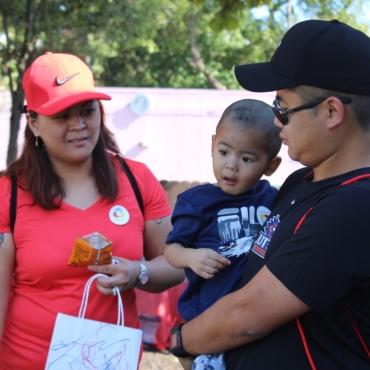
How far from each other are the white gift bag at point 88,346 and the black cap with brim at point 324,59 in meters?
1.10

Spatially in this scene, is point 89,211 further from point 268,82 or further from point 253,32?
point 253,32

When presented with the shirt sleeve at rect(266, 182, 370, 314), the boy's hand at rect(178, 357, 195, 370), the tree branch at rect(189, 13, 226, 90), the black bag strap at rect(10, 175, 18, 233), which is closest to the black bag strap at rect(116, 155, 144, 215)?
the black bag strap at rect(10, 175, 18, 233)

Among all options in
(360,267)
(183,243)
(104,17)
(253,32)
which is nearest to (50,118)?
(183,243)

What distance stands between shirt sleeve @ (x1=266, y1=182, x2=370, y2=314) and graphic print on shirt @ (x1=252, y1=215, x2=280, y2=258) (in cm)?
29

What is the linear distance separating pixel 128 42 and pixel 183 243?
62.4ft

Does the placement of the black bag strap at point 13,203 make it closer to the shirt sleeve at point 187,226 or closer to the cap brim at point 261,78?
the shirt sleeve at point 187,226

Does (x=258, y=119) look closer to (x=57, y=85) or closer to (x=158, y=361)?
(x=57, y=85)

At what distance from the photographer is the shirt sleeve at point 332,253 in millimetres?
1611

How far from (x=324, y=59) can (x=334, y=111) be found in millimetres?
162

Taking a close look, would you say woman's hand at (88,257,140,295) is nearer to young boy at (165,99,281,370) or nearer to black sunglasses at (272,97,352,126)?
young boy at (165,99,281,370)

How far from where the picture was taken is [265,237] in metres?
2.02

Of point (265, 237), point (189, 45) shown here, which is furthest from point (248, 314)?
point (189, 45)

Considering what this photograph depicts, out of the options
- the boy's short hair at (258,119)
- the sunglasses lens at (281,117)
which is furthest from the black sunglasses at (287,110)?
the boy's short hair at (258,119)

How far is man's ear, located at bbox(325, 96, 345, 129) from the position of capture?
5.73 ft
